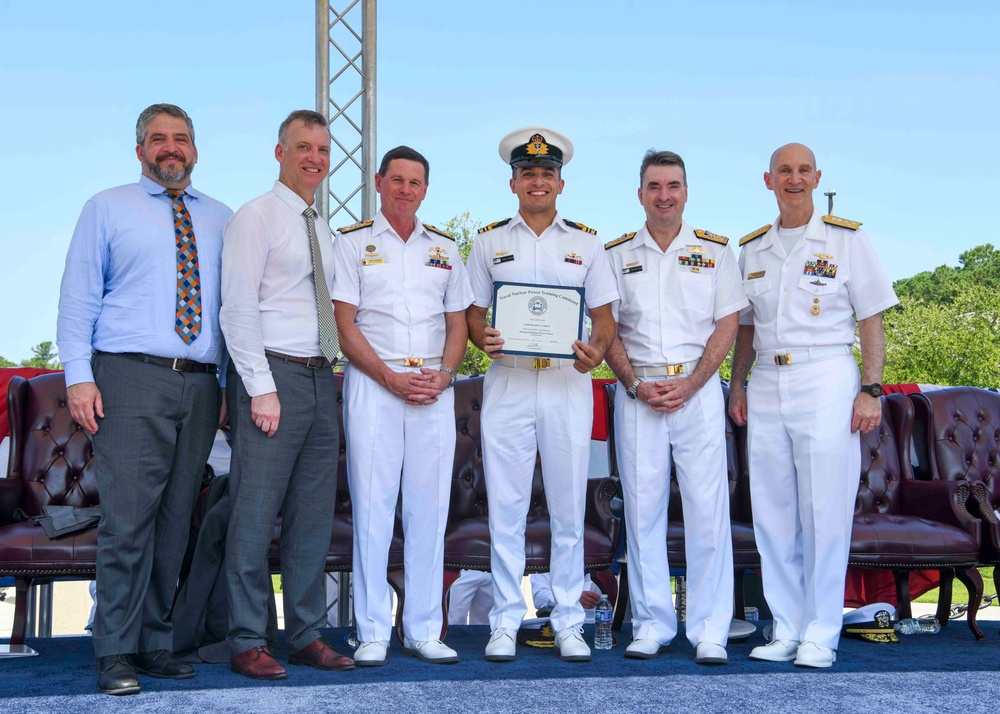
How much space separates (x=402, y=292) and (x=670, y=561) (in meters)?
1.72

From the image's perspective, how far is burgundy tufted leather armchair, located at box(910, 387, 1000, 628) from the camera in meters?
5.17

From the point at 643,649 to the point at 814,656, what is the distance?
24.2 inches

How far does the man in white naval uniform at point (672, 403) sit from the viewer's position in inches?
147

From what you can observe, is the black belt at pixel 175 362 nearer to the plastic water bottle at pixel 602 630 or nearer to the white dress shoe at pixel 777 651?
the plastic water bottle at pixel 602 630

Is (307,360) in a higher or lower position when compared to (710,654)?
higher

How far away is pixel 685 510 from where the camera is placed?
12.5 feet

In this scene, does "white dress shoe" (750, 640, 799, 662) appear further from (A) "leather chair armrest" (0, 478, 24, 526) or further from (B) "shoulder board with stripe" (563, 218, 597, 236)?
(A) "leather chair armrest" (0, 478, 24, 526)

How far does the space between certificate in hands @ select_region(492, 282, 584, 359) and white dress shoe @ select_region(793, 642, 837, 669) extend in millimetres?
1365

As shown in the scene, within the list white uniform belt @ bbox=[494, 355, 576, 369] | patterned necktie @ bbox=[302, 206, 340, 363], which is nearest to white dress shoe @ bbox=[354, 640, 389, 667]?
patterned necktie @ bbox=[302, 206, 340, 363]

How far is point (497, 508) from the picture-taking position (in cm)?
371

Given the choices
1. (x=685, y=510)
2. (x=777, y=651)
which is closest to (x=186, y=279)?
(x=685, y=510)

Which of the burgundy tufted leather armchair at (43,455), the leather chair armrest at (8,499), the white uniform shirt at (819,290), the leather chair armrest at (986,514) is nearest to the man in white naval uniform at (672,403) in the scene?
the white uniform shirt at (819,290)

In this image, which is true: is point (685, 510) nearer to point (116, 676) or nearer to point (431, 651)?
point (431, 651)

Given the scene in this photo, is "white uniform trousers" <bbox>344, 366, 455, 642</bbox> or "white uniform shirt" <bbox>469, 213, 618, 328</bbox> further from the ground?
"white uniform shirt" <bbox>469, 213, 618, 328</bbox>
